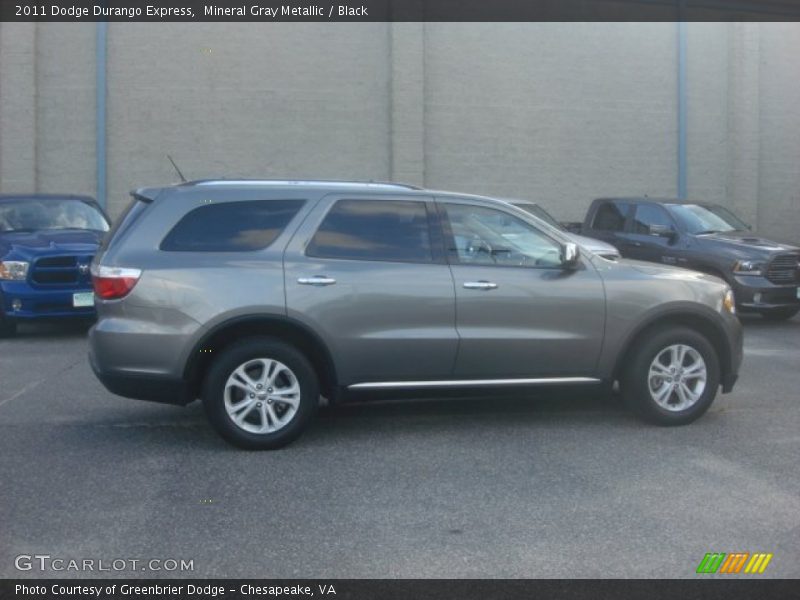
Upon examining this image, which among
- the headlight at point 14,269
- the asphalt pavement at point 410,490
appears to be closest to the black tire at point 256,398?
the asphalt pavement at point 410,490

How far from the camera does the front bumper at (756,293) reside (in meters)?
13.7

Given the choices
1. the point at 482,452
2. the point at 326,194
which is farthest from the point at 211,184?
the point at 482,452

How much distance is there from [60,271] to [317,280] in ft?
22.0

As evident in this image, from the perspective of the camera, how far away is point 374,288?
7176 mm

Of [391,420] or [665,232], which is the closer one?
[391,420]

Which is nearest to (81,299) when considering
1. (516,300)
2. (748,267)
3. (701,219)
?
(516,300)

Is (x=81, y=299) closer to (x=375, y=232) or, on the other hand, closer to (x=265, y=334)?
(x=265, y=334)

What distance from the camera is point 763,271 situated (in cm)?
1377

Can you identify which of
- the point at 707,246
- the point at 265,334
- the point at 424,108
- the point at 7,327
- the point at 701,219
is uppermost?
the point at 424,108

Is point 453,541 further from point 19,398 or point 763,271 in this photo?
point 763,271

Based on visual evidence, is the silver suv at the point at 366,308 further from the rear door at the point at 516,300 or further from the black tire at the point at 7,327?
the black tire at the point at 7,327

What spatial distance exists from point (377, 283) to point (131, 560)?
111 inches

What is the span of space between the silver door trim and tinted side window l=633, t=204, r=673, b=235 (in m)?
7.99
